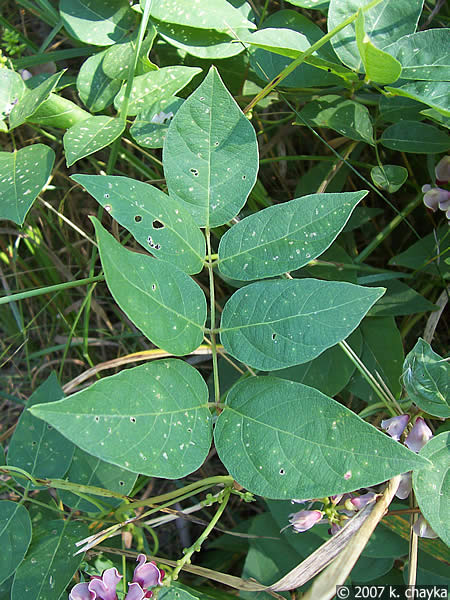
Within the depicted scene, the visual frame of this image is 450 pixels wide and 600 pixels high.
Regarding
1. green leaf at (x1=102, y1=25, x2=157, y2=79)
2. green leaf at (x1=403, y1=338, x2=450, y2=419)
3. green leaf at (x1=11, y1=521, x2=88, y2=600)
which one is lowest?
green leaf at (x1=11, y1=521, x2=88, y2=600)

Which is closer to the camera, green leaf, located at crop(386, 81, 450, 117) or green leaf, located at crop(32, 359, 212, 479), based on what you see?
green leaf, located at crop(32, 359, 212, 479)

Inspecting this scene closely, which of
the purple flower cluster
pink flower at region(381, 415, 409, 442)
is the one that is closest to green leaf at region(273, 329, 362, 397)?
pink flower at region(381, 415, 409, 442)

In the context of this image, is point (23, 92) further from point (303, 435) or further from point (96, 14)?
point (303, 435)

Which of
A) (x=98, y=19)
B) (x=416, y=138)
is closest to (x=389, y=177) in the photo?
(x=416, y=138)

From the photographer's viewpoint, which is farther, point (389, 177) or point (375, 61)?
point (389, 177)

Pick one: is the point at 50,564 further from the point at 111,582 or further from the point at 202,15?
the point at 202,15

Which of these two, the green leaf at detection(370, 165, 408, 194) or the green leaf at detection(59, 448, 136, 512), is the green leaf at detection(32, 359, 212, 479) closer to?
the green leaf at detection(59, 448, 136, 512)

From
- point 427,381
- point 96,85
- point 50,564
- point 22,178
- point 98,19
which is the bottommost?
point 50,564

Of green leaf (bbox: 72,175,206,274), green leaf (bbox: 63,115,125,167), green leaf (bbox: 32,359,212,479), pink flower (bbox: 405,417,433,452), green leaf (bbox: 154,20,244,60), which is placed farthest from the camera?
green leaf (bbox: 154,20,244,60)
